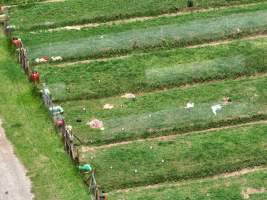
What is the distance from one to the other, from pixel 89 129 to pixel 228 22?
42.4 ft

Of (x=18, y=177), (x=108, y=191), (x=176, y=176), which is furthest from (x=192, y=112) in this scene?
(x=18, y=177)

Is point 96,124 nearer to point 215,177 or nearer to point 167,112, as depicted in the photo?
point 167,112

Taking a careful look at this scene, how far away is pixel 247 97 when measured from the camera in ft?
111

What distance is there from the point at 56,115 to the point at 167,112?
525 centimetres

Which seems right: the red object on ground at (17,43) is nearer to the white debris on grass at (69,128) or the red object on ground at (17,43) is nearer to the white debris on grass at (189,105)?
the white debris on grass at (69,128)

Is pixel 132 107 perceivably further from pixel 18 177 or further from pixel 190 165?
pixel 18 177

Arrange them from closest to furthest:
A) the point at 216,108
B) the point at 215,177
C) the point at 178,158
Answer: the point at 215,177 < the point at 178,158 < the point at 216,108

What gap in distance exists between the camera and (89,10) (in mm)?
41781

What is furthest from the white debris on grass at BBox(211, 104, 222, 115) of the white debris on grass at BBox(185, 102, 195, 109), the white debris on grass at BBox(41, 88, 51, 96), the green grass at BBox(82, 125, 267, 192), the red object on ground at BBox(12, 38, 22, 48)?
the red object on ground at BBox(12, 38, 22, 48)

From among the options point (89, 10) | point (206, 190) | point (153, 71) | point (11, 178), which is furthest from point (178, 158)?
point (89, 10)

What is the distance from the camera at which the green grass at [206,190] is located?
89.3 ft

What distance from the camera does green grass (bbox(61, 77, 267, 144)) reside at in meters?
31.5

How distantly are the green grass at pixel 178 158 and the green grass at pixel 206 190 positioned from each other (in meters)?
0.59

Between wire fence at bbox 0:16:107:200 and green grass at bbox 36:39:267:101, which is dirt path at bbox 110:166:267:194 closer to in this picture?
wire fence at bbox 0:16:107:200
